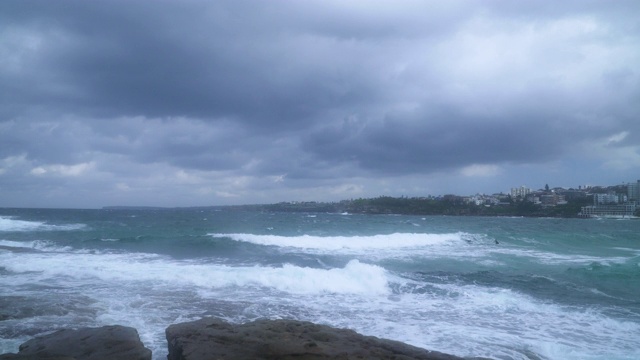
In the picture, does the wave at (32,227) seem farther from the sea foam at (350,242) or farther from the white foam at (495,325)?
the white foam at (495,325)

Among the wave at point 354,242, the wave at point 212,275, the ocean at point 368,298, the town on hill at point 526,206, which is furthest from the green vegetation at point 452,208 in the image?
the wave at point 212,275

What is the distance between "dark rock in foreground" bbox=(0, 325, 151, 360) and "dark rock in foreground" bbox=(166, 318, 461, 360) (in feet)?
1.99

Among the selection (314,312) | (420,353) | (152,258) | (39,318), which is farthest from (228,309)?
(152,258)

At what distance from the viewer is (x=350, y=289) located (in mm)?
13898

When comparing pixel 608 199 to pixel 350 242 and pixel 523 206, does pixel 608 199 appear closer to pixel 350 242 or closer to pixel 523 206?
pixel 523 206

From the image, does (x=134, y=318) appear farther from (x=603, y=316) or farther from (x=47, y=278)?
(x=603, y=316)

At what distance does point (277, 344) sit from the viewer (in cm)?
652

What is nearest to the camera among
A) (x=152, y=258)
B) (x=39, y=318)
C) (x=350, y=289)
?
(x=39, y=318)

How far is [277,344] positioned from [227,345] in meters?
0.77

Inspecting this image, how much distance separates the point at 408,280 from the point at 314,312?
579 centimetres

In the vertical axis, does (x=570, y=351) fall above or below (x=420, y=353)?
below

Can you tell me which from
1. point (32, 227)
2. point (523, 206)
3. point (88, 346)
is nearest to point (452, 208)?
point (523, 206)

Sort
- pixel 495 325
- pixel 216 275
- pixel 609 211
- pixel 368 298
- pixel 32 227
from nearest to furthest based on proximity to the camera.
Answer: pixel 495 325, pixel 368 298, pixel 216 275, pixel 32 227, pixel 609 211

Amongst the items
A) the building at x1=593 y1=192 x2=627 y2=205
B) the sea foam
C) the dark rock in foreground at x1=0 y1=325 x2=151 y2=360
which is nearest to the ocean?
the dark rock in foreground at x1=0 y1=325 x2=151 y2=360
